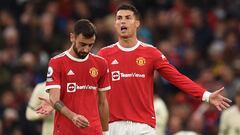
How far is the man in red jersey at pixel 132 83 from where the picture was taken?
13492 millimetres

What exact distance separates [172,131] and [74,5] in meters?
5.59

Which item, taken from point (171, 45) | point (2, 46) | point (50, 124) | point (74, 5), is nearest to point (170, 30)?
point (171, 45)

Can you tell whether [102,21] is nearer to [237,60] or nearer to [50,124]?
[237,60]

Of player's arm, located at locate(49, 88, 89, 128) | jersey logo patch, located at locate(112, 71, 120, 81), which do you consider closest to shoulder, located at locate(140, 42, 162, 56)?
jersey logo patch, located at locate(112, 71, 120, 81)

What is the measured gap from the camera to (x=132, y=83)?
44.3 ft

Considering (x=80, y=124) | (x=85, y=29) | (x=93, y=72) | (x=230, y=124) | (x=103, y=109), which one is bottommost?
(x=230, y=124)

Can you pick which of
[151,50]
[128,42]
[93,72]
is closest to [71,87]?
[93,72]

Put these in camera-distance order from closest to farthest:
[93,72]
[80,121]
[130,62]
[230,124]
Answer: [80,121], [93,72], [130,62], [230,124]

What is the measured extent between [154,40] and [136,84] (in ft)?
30.3

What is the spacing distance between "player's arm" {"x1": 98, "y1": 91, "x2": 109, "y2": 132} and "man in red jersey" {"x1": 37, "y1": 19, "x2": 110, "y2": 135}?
0.13m

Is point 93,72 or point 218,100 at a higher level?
point 93,72

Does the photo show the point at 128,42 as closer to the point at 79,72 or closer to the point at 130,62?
the point at 130,62

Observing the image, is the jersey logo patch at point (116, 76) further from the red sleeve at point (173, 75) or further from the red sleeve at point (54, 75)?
the red sleeve at point (54, 75)

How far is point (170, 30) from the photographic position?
22859 mm
